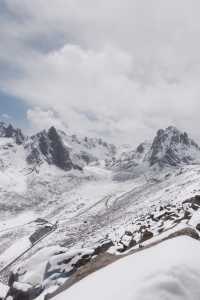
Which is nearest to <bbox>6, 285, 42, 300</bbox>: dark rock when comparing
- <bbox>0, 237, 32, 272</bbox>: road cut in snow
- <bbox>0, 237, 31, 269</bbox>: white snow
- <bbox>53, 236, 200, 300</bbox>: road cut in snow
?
<bbox>53, 236, 200, 300</bbox>: road cut in snow

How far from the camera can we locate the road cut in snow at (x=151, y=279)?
322 inches

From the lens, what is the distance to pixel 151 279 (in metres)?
8.50

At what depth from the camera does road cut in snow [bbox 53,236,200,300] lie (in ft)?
26.9

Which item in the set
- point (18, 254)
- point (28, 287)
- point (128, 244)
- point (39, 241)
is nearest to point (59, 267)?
point (28, 287)

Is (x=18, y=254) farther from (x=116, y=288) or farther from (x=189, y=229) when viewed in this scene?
(x=116, y=288)

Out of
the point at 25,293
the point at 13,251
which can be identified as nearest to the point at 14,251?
the point at 13,251

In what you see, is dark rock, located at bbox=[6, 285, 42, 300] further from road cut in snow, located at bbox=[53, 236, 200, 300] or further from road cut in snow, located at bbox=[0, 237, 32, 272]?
road cut in snow, located at bbox=[0, 237, 32, 272]

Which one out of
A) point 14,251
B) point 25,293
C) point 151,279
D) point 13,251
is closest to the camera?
point 151,279

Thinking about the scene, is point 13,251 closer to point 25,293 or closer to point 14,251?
point 14,251

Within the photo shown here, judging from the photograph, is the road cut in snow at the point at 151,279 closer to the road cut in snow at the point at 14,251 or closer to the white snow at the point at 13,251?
the road cut in snow at the point at 14,251

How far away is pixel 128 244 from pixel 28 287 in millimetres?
10329

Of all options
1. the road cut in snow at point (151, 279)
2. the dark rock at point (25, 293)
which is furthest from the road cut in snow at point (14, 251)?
the road cut in snow at point (151, 279)

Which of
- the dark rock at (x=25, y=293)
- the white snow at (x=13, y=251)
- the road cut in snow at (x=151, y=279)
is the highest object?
the road cut in snow at (x=151, y=279)

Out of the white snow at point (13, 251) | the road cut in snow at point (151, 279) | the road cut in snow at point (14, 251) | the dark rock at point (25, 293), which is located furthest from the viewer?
the white snow at point (13, 251)
